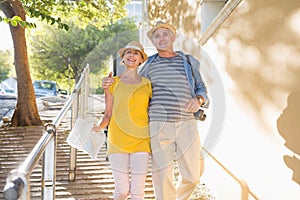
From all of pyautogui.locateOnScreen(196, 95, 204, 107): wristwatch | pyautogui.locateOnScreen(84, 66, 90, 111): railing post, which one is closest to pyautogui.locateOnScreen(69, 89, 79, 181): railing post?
pyautogui.locateOnScreen(84, 66, 90, 111): railing post

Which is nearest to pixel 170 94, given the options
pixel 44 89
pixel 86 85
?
pixel 86 85

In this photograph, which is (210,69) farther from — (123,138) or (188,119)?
(123,138)

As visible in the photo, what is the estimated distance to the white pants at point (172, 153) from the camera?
255 centimetres

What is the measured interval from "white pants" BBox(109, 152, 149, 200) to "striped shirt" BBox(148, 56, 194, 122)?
28cm

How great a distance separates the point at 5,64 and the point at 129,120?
40.0 meters

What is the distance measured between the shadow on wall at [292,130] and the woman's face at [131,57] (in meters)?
0.99

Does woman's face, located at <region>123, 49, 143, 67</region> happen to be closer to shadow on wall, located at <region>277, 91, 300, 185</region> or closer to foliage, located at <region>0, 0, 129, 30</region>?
shadow on wall, located at <region>277, 91, 300, 185</region>

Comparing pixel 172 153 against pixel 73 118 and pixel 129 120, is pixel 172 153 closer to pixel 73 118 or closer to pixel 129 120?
pixel 129 120

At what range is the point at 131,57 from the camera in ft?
8.48

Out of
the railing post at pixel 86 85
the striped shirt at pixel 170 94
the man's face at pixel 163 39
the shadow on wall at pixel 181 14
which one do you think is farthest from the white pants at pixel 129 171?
the shadow on wall at pixel 181 14

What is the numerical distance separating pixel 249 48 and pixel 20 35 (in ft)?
22.8

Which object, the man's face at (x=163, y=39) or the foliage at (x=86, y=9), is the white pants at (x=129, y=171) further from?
the foliage at (x=86, y=9)

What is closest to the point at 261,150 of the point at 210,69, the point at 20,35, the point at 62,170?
the point at 210,69

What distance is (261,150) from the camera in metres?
2.73
